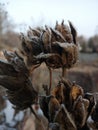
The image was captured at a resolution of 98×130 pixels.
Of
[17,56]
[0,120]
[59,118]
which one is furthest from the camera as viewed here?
[0,120]

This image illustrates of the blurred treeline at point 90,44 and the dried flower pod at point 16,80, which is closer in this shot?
the dried flower pod at point 16,80

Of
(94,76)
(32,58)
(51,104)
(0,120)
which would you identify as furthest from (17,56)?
(94,76)

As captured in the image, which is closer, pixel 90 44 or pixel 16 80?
pixel 16 80

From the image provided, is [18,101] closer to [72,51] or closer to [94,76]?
[72,51]

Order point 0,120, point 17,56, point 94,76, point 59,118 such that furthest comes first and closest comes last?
point 94,76, point 0,120, point 17,56, point 59,118

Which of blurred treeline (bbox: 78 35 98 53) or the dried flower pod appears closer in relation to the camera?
the dried flower pod

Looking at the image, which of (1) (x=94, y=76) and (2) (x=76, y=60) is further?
(1) (x=94, y=76)

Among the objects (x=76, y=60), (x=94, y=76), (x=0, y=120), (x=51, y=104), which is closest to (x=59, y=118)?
(x=51, y=104)

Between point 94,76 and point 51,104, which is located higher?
point 51,104

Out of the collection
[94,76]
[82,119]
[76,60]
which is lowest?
[94,76]
